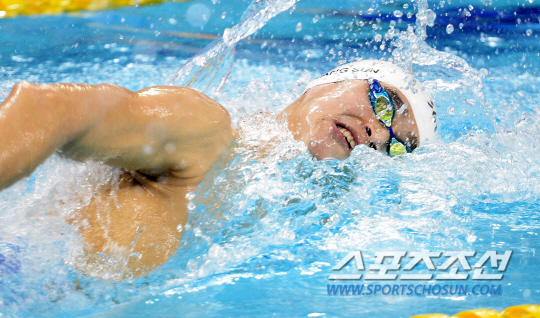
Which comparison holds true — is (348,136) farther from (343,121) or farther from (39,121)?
(39,121)

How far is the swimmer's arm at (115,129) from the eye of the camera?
97 centimetres

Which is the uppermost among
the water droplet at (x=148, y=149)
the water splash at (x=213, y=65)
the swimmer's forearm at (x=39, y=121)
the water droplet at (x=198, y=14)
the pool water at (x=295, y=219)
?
the water droplet at (x=198, y=14)

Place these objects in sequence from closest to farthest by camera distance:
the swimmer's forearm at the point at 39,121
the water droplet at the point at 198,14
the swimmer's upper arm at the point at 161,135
→ the swimmer's forearm at the point at 39,121
the swimmer's upper arm at the point at 161,135
the water droplet at the point at 198,14

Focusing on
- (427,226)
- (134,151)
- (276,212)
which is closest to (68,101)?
(134,151)

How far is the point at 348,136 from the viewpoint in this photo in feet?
5.82

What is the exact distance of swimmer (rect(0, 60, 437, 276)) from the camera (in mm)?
1001

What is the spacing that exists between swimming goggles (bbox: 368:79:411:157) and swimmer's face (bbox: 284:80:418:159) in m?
0.02

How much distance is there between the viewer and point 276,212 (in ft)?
5.62

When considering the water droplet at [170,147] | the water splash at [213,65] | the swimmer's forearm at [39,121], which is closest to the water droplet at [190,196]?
the water droplet at [170,147]

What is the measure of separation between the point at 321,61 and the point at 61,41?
7.33 ft

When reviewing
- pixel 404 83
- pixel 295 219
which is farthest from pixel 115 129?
pixel 404 83

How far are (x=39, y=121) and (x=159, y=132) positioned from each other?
319 millimetres

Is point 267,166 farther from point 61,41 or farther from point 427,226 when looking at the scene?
point 61,41

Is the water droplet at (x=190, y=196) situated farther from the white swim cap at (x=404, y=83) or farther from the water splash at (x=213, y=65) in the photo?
the water splash at (x=213, y=65)
